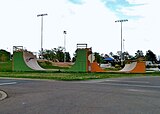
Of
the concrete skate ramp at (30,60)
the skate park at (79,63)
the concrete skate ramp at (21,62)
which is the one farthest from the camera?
the concrete skate ramp at (30,60)

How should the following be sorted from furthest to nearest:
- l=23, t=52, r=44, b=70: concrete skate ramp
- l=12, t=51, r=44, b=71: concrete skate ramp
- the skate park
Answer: l=23, t=52, r=44, b=70: concrete skate ramp < l=12, t=51, r=44, b=71: concrete skate ramp < the skate park

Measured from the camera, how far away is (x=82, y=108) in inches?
431

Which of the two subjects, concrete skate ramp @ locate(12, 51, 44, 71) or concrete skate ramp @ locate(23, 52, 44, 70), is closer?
concrete skate ramp @ locate(12, 51, 44, 71)

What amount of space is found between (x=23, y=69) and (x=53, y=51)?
8291cm

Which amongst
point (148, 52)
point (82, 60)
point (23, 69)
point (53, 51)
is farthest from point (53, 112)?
point (148, 52)

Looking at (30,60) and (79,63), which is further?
(30,60)

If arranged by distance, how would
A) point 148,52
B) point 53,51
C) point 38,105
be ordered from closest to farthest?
point 38,105 < point 53,51 < point 148,52

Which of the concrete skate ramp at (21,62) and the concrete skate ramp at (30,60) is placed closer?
the concrete skate ramp at (21,62)

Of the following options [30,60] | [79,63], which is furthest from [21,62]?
[79,63]

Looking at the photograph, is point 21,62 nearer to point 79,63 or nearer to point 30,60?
point 30,60

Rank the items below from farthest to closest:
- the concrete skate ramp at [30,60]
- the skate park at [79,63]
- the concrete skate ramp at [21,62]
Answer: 1. the concrete skate ramp at [30,60]
2. the concrete skate ramp at [21,62]
3. the skate park at [79,63]

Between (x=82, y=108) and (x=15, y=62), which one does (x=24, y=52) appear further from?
(x=82, y=108)

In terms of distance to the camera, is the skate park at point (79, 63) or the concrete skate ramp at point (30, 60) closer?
the skate park at point (79, 63)

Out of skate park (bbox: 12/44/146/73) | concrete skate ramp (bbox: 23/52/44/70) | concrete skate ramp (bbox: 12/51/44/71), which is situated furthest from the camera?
concrete skate ramp (bbox: 23/52/44/70)
